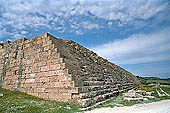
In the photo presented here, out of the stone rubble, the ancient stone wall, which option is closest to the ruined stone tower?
the ancient stone wall

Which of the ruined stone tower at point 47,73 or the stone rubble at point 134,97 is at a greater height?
Answer: the ruined stone tower at point 47,73

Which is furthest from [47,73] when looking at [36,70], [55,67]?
[36,70]

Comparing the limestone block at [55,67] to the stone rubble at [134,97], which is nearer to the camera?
the limestone block at [55,67]

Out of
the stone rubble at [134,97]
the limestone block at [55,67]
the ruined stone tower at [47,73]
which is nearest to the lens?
the ruined stone tower at [47,73]

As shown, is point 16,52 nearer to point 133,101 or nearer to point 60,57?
point 60,57

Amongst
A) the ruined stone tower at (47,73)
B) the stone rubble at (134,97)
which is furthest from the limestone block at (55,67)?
the stone rubble at (134,97)

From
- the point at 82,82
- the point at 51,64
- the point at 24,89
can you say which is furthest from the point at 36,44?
the point at 82,82

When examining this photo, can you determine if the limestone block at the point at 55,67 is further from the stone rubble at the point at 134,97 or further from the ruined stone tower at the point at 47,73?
the stone rubble at the point at 134,97

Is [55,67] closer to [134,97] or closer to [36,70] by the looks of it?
[36,70]

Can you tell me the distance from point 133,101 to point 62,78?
204 inches

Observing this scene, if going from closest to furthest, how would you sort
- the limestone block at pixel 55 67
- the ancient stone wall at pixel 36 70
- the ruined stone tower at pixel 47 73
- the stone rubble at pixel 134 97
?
the ruined stone tower at pixel 47 73, the ancient stone wall at pixel 36 70, the limestone block at pixel 55 67, the stone rubble at pixel 134 97

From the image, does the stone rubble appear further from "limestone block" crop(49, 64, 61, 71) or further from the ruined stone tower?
"limestone block" crop(49, 64, 61, 71)

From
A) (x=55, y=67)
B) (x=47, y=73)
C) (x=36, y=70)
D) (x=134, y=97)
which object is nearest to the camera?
(x=55, y=67)

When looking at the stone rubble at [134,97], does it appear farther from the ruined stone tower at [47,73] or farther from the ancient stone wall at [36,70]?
the ancient stone wall at [36,70]
